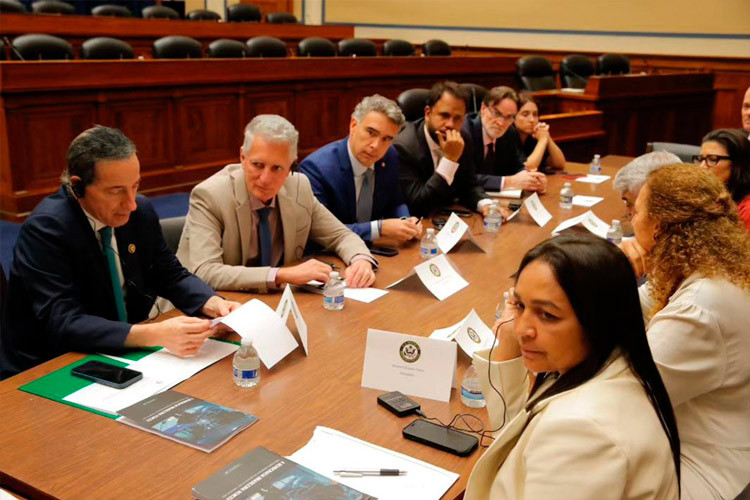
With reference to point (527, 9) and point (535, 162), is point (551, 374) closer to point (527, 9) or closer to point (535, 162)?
point (535, 162)

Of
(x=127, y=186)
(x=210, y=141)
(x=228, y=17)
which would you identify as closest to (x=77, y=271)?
(x=127, y=186)

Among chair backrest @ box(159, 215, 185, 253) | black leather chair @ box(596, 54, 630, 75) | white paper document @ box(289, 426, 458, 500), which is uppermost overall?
black leather chair @ box(596, 54, 630, 75)

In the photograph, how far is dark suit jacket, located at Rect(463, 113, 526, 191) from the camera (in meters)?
4.74

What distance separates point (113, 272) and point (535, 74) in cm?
721

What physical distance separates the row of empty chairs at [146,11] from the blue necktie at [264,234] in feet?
20.4

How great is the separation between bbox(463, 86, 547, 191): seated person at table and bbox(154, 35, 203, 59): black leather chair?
3292 millimetres

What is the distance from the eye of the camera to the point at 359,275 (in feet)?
8.75

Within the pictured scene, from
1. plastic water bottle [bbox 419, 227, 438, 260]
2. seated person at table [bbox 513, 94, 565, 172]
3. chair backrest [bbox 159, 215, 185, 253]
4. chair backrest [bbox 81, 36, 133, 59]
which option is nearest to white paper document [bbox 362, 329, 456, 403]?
plastic water bottle [bbox 419, 227, 438, 260]

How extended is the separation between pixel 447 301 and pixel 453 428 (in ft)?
2.83

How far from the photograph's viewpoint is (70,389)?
1802 millimetres

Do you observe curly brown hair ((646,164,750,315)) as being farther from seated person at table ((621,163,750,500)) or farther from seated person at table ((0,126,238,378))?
seated person at table ((0,126,238,378))

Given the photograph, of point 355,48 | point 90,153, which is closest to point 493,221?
point 90,153

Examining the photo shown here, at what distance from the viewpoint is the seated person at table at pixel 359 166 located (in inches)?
133

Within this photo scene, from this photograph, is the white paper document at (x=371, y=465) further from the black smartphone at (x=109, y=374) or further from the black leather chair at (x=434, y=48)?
the black leather chair at (x=434, y=48)
